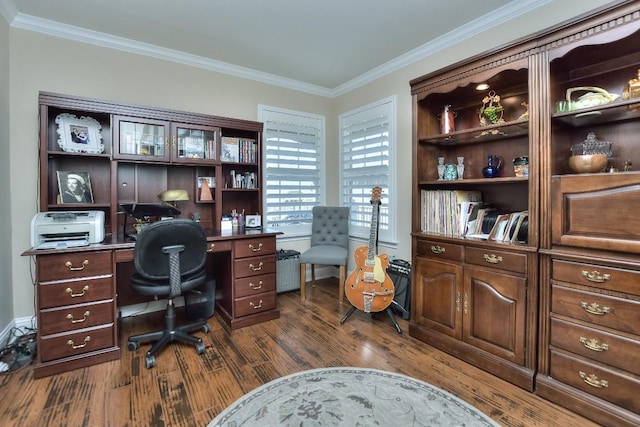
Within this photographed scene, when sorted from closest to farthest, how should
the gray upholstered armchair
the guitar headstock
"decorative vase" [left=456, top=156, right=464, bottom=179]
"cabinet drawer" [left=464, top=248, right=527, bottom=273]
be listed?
"cabinet drawer" [left=464, top=248, right=527, bottom=273] < "decorative vase" [left=456, top=156, right=464, bottom=179] < the guitar headstock < the gray upholstered armchair

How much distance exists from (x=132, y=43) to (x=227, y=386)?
10.3 ft

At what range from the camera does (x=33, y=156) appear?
2.57 m

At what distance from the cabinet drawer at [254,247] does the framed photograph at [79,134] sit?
57.6 inches

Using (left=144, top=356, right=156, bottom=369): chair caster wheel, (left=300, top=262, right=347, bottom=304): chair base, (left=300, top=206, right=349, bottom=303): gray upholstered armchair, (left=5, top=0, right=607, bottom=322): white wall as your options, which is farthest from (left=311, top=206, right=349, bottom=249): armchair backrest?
(left=144, top=356, right=156, bottom=369): chair caster wheel

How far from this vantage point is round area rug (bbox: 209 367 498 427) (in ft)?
5.25

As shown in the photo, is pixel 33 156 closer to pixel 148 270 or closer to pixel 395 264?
pixel 148 270

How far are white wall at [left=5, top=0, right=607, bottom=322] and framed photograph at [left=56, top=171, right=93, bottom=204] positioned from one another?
29 centimetres

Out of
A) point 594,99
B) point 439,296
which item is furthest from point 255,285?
point 594,99

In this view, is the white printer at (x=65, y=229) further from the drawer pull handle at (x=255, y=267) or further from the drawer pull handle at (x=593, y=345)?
the drawer pull handle at (x=593, y=345)

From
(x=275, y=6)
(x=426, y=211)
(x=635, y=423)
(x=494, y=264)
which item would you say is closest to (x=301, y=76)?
(x=275, y=6)

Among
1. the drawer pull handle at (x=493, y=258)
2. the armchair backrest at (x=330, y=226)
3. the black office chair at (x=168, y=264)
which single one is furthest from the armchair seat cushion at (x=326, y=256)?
the drawer pull handle at (x=493, y=258)

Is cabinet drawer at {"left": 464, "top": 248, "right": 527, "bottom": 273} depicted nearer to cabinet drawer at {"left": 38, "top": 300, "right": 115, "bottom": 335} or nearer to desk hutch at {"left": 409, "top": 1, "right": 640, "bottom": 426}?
desk hutch at {"left": 409, "top": 1, "right": 640, "bottom": 426}

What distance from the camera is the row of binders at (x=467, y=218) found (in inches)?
82.4

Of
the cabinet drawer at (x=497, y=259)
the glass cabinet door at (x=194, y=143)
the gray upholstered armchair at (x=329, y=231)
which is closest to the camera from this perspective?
the cabinet drawer at (x=497, y=259)
